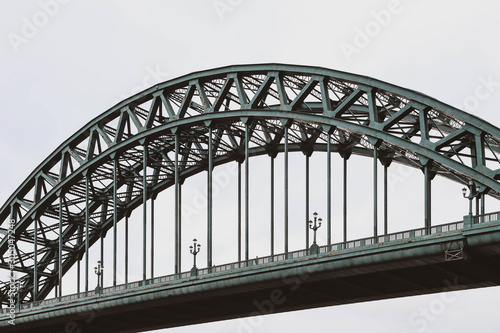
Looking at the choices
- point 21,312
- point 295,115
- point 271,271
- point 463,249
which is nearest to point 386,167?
point 295,115

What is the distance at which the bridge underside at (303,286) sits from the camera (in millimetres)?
49875

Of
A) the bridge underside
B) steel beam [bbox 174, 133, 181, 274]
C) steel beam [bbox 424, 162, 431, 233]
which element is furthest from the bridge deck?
steel beam [bbox 174, 133, 181, 274]

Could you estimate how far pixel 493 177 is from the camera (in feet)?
165

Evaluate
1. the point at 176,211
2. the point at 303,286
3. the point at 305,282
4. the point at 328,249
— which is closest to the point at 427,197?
the point at 328,249

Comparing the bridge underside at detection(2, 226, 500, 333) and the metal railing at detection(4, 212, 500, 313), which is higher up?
the metal railing at detection(4, 212, 500, 313)

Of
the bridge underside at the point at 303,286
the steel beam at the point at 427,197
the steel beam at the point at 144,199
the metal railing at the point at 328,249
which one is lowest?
the bridge underside at the point at 303,286

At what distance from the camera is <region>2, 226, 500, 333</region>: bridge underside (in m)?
49.9

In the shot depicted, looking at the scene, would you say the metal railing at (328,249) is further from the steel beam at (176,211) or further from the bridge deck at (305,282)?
the steel beam at (176,211)

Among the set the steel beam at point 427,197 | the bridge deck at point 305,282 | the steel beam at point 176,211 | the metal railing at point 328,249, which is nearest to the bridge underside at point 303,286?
the bridge deck at point 305,282

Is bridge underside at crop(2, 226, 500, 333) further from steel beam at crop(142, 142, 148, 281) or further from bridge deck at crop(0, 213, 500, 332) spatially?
steel beam at crop(142, 142, 148, 281)

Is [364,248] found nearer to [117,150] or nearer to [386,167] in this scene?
[386,167]

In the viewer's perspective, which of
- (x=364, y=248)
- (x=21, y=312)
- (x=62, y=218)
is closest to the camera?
(x=364, y=248)

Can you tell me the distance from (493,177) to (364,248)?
701 centimetres

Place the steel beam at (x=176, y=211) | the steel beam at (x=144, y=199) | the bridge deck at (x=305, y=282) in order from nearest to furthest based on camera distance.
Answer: the bridge deck at (x=305, y=282) → the steel beam at (x=176, y=211) → the steel beam at (x=144, y=199)
